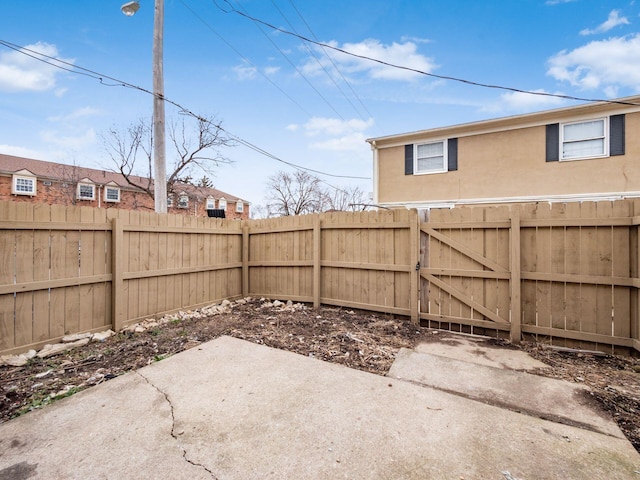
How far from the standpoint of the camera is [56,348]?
131 inches

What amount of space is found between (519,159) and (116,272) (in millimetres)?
9612

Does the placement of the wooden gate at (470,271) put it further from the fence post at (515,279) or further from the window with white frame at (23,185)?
the window with white frame at (23,185)

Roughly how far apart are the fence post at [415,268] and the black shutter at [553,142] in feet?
19.7

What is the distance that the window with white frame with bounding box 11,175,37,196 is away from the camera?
Answer: 17844mm

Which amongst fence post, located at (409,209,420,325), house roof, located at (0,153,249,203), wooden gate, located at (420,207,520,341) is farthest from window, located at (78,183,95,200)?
wooden gate, located at (420,207,520,341)

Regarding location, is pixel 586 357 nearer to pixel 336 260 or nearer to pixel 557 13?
pixel 336 260

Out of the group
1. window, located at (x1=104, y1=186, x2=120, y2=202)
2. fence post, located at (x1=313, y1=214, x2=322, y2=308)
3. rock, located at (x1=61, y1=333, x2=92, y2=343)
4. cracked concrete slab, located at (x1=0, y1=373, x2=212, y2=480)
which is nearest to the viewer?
cracked concrete slab, located at (x1=0, y1=373, x2=212, y2=480)

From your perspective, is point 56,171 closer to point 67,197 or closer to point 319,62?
point 67,197

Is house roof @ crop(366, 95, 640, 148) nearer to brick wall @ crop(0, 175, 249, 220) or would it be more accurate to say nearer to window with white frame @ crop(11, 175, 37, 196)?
brick wall @ crop(0, 175, 249, 220)

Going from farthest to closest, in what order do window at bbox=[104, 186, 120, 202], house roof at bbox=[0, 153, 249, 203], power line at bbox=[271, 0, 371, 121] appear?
window at bbox=[104, 186, 120, 202], house roof at bbox=[0, 153, 249, 203], power line at bbox=[271, 0, 371, 121]

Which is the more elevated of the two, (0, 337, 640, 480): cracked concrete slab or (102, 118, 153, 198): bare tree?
(102, 118, 153, 198): bare tree

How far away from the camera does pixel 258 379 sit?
2.63 metres

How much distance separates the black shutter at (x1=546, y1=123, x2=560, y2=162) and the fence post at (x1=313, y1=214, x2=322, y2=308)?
22.4ft

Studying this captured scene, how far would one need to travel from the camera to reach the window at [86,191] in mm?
20125
